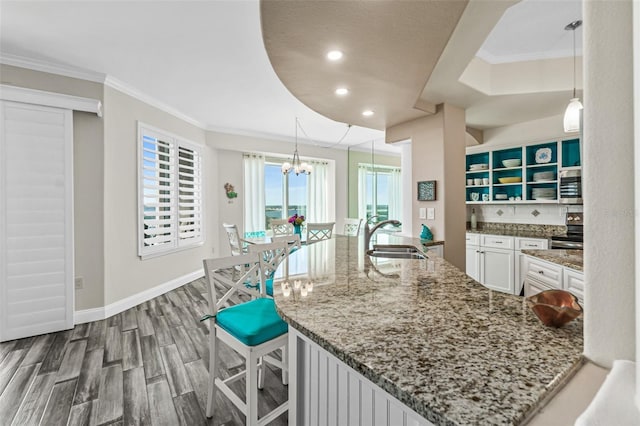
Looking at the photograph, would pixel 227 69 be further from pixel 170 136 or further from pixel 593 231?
pixel 593 231

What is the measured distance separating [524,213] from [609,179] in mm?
4425

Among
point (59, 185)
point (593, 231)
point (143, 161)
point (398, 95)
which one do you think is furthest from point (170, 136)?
point (593, 231)

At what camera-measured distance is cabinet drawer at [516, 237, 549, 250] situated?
3578mm

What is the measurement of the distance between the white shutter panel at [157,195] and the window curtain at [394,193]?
5253 mm

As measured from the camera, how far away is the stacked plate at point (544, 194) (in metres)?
3.90

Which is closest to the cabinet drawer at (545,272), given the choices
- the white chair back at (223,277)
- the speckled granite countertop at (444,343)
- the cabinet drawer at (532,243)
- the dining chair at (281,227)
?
the speckled granite countertop at (444,343)

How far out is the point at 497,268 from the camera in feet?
13.1

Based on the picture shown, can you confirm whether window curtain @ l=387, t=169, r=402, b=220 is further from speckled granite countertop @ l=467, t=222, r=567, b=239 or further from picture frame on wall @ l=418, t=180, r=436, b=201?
picture frame on wall @ l=418, t=180, r=436, b=201

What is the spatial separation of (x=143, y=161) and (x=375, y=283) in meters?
3.60

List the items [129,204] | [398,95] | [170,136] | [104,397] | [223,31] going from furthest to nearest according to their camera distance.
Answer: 1. [170,136]
2. [129,204]
3. [398,95]
4. [223,31]
5. [104,397]

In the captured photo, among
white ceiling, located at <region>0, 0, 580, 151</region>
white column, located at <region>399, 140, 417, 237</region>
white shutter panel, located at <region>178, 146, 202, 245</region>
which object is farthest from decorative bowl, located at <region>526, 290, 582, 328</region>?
white shutter panel, located at <region>178, 146, 202, 245</region>

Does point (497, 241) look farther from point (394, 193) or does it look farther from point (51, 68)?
point (51, 68)

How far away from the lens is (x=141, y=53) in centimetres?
267

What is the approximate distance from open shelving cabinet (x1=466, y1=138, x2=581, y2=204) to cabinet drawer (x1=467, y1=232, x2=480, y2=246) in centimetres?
64
